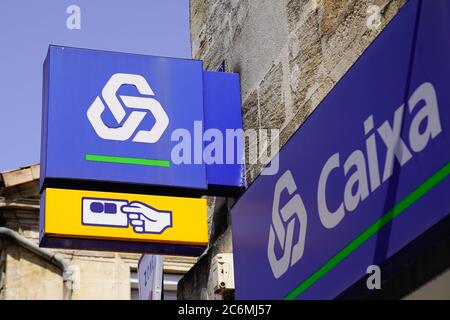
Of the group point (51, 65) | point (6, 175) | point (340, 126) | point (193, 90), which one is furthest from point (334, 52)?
point (6, 175)

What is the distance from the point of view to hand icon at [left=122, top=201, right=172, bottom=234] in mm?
Result: 5902

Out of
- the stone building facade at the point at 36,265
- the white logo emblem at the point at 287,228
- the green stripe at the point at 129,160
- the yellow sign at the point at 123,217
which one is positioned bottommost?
the white logo emblem at the point at 287,228

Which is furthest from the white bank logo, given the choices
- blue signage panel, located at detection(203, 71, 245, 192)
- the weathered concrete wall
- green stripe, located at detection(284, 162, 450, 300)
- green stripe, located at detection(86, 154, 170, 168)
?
green stripe, located at detection(284, 162, 450, 300)

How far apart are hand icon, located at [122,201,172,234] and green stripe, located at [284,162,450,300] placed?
1.63 metres

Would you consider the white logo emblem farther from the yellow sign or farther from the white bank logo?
the white bank logo

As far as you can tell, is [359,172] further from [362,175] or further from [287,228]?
[287,228]

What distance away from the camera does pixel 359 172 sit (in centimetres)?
396

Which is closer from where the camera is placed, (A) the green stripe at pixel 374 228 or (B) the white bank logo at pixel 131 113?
(A) the green stripe at pixel 374 228

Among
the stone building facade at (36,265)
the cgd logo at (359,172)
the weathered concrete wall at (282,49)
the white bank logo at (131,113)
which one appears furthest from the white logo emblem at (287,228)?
the stone building facade at (36,265)

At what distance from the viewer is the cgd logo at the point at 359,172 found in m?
3.53

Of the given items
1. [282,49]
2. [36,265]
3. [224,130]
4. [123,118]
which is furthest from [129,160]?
[36,265]

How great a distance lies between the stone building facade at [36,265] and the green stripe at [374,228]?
1287cm

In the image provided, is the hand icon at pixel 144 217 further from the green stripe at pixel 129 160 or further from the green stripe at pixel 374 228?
the green stripe at pixel 374 228

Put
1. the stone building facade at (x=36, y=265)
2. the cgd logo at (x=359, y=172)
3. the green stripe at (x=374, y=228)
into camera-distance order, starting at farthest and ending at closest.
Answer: the stone building facade at (x=36, y=265) < the cgd logo at (x=359, y=172) < the green stripe at (x=374, y=228)
